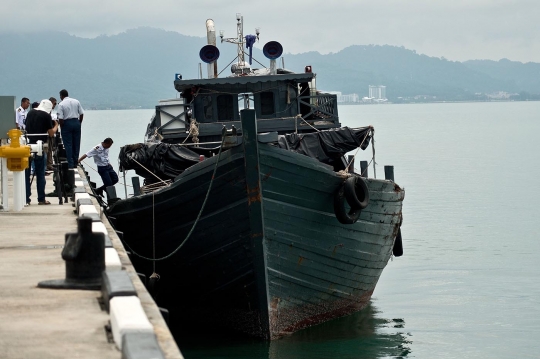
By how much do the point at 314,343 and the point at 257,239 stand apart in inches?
107

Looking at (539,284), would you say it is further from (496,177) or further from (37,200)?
(496,177)

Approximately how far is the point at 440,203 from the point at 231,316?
26.4m

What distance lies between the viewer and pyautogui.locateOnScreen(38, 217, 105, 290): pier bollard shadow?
26.5 ft

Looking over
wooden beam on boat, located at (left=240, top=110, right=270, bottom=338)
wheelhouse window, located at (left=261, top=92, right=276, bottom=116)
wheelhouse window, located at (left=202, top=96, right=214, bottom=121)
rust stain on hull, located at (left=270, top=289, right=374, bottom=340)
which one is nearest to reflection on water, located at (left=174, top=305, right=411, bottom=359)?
rust stain on hull, located at (left=270, top=289, right=374, bottom=340)

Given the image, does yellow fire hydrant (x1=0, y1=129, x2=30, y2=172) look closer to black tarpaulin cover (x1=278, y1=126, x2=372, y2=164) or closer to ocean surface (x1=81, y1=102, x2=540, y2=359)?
ocean surface (x1=81, y1=102, x2=540, y2=359)

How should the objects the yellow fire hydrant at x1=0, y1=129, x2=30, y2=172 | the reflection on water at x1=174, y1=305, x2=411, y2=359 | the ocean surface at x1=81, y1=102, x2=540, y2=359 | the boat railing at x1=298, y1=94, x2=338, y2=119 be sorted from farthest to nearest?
1. the boat railing at x1=298, y1=94, x2=338, y2=119
2. the ocean surface at x1=81, y1=102, x2=540, y2=359
3. the reflection on water at x1=174, y1=305, x2=411, y2=359
4. the yellow fire hydrant at x1=0, y1=129, x2=30, y2=172

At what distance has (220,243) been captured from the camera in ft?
47.4

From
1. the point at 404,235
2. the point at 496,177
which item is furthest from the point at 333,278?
the point at 496,177

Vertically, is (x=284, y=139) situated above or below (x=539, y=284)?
above

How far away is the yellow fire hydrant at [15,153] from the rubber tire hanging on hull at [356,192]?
16.1 ft

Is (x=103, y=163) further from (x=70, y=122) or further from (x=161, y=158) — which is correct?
(x=161, y=158)

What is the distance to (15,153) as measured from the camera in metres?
14.5

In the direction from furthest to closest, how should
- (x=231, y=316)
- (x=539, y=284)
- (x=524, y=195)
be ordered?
(x=524, y=195), (x=539, y=284), (x=231, y=316)

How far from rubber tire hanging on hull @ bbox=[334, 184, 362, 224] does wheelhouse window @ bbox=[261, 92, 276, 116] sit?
4723 mm
